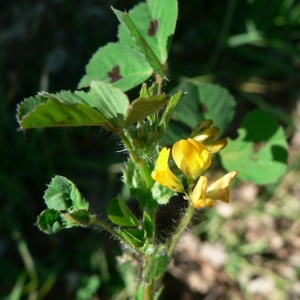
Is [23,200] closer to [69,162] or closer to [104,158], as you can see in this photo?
[69,162]

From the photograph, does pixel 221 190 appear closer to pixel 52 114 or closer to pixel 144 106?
pixel 144 106

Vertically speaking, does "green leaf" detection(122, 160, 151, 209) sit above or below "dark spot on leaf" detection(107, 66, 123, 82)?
below

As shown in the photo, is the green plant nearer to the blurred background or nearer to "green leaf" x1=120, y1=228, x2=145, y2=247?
"green leaf" x1=120, y1=228, x2=145, y2=247

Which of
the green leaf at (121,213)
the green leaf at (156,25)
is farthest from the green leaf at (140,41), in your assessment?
the green leaf at (121,213)

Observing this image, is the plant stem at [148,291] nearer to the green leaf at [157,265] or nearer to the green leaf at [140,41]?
the green leaf at [157,265]

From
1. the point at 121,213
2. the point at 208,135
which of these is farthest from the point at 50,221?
the point at 208,135

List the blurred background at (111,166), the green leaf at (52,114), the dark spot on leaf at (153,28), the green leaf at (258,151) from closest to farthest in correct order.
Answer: the green leaf at (52,114) < the dark spot on leaf at (153,28) < the green leaf at (258,151) < the blurred background at (111,166)

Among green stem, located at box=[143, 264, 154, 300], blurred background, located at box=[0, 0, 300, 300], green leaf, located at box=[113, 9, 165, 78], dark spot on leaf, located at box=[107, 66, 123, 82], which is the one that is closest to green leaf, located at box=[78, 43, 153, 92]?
dark spot on leaf, located at box=[107, 66, 123, 82]
